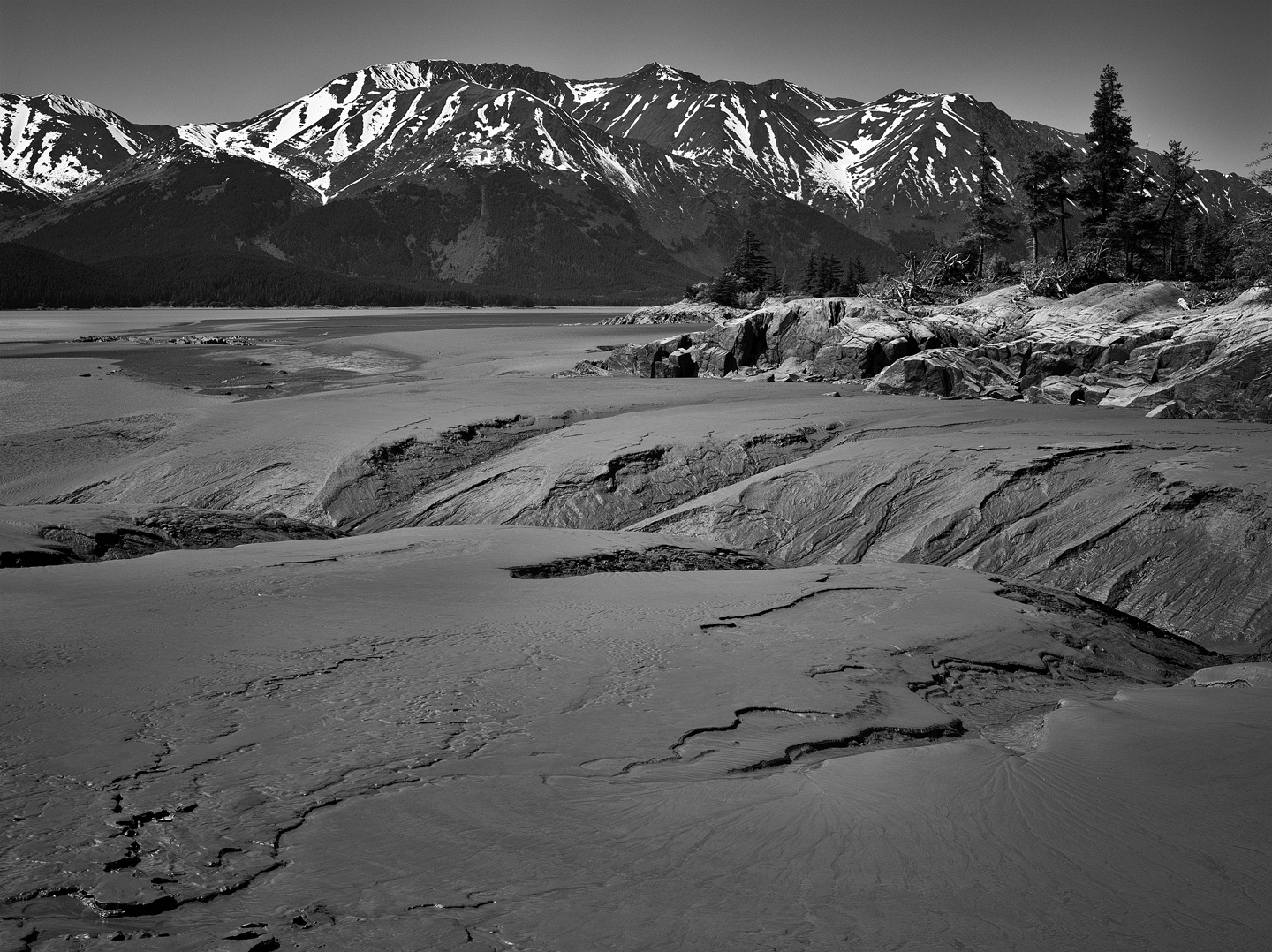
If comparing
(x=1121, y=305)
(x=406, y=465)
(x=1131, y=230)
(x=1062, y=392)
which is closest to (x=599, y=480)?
(x=406, y=465)

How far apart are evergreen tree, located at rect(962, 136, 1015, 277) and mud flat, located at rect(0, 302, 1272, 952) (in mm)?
39019

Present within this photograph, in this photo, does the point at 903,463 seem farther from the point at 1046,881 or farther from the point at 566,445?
the point at 1046,881

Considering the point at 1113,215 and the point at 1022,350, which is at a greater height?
the point at 1113,215

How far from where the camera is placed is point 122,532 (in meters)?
11.4

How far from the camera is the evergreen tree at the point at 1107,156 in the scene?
134 feet

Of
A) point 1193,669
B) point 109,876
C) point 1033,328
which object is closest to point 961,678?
point 1193,669

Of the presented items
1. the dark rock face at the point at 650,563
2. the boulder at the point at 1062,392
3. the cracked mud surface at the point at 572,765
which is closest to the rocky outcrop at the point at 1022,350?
the boulder at the point at 1062,392

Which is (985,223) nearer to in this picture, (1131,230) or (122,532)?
(1131,230)

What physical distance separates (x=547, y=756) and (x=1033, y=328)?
28246 mm

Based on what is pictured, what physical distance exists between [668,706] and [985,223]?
51152mm

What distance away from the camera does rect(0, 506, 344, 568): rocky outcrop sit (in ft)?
33.1

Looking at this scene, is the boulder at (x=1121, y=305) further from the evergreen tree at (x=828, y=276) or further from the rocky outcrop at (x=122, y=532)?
the evergreen tree at (x=828, y=276)

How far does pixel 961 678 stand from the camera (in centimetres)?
721

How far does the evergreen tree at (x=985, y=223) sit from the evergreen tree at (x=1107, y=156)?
25.2ft
